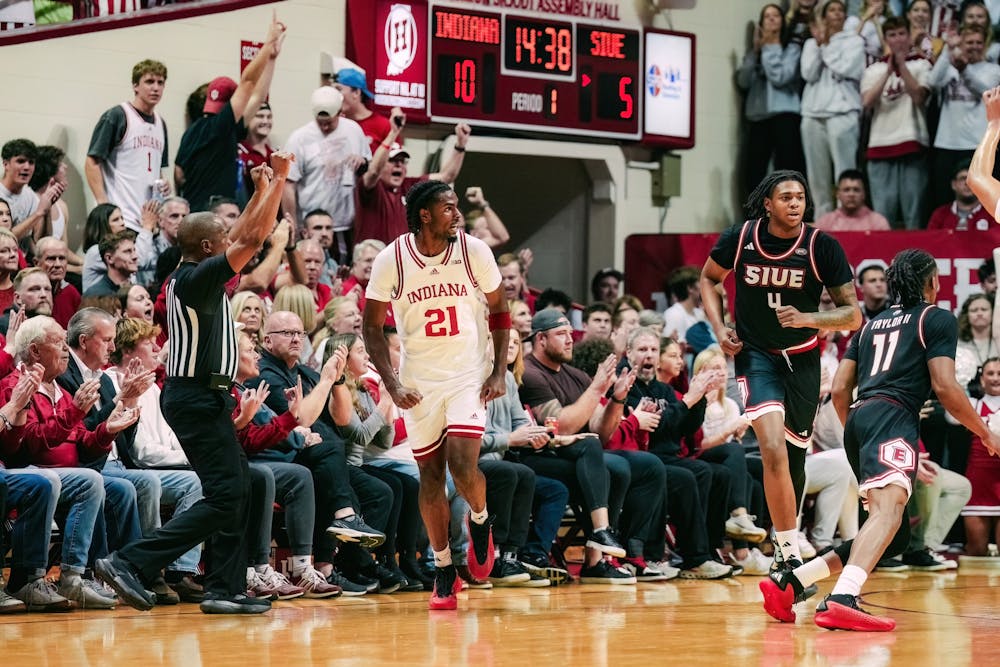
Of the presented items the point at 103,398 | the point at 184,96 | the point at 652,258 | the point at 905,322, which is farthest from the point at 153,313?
the point at 652,258

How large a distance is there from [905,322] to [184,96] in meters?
7.32

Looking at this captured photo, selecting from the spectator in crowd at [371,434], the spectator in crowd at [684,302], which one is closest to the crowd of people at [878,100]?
the spectator in crowd at [684,302]

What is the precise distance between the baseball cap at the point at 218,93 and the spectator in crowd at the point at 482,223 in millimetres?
2058

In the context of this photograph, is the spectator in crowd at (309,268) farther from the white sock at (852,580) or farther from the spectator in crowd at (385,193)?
the white sock at (852,580)

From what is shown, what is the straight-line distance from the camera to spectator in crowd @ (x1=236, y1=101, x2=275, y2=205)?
1247 centimetres

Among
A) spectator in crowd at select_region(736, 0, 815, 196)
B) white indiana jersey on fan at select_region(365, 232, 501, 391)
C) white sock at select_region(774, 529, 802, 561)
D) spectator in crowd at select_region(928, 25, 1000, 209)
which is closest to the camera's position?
white sock at select_region(774, 529, 802, 561)

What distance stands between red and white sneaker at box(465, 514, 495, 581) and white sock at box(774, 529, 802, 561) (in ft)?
4.82

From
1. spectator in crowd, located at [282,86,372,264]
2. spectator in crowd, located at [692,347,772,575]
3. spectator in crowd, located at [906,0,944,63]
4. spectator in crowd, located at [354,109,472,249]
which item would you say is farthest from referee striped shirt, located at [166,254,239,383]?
spectator in crowd, located at [906,0,944,63]

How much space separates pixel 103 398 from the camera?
336 inches

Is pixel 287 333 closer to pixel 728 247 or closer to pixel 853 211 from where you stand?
pixel 728 247

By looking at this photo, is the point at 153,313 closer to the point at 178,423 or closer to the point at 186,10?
the point at 178,423

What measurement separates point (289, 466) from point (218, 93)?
464 centimetres

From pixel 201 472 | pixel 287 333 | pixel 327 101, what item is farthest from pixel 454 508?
pixel 327 101

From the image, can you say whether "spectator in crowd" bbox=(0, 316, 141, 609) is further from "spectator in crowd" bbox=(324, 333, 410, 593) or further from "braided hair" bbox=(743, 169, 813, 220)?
"braided hair" bbox=(743, 169, 813, 220)
